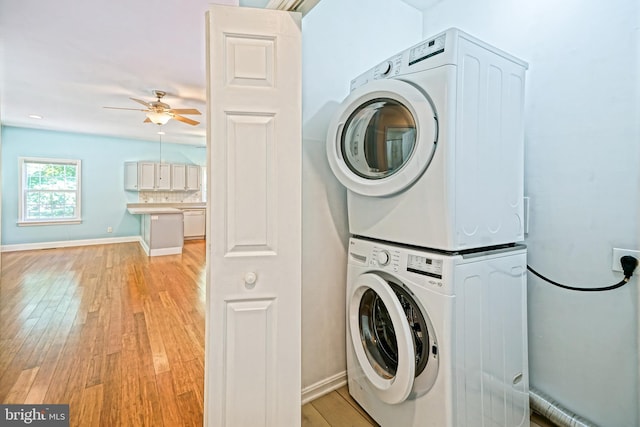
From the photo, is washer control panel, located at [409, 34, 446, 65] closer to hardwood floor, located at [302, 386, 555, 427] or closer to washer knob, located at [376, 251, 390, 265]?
washer knob, located at [376, 251, 390, 265]

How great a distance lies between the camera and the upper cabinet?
6527mm

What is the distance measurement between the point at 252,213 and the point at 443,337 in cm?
91

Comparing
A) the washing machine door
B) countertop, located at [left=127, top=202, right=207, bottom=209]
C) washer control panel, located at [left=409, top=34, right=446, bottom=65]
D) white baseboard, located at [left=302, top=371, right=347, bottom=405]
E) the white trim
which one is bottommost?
white baseboard, located at [left=302, top=371, right=347, bottom=405]

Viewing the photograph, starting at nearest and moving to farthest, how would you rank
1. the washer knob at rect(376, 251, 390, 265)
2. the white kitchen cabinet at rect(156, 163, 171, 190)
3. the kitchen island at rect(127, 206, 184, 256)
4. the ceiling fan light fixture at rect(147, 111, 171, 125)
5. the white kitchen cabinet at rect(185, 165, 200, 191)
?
the washer knob at rect(376, 251, 390, 265) < the ceiling fan light fixture at rect(147, 111, 171, 125) < the kitchen island at rect(127, 206, 184, 256) < the white kitchen cabinet at rect(156, 163, 171, 190) < the white kitchen cabinet at rect(185, 165, 200, 191)

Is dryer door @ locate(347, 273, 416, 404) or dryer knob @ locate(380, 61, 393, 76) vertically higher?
dryer knob @ locate(380, 61, 393, 76)

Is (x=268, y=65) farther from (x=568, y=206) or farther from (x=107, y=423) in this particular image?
(x=107, y=423)

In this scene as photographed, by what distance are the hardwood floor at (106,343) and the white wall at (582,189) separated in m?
1.95

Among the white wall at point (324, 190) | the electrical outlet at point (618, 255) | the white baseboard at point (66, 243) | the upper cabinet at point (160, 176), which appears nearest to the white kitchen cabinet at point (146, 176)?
the upper cabinet at point (160, 176)

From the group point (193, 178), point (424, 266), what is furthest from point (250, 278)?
point (193, 178)

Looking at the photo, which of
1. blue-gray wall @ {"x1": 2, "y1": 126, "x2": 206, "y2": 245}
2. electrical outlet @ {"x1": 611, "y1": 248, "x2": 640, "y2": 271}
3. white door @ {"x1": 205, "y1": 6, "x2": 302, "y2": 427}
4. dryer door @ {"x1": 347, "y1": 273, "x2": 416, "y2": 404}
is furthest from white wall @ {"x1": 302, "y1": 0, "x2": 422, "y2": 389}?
blue-gray wall @ {"x1": 2, "y1": 126, "x2": 206, "y2": 245}

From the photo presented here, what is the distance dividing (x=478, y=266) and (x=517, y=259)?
331mm

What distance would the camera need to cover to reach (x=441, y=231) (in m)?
1.16

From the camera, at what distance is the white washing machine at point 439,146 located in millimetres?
1151

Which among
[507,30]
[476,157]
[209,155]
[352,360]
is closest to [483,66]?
[476,157]
